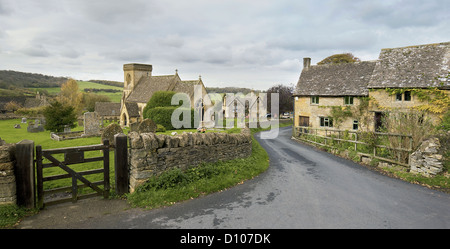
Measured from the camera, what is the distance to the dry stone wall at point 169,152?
8875 mm

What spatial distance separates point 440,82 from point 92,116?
30095 millimetres

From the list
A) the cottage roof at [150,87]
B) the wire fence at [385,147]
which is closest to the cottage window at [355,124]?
the wire fence at [385,147]

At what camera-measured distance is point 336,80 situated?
96.1 feet

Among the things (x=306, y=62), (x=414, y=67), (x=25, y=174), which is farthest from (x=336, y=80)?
(x=25, y=174)

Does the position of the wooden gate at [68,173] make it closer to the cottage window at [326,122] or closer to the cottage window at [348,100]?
the cottage window at [348,100]

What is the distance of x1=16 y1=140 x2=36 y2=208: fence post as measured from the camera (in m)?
7.32

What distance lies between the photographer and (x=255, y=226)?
22.5 ft

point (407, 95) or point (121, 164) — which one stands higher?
point (407, 95)

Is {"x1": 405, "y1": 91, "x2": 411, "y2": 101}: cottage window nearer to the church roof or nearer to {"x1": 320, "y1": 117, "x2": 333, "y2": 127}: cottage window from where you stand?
{"x1": 320, "y1": 117, "x2": 333, "y2": 127}: cottage window

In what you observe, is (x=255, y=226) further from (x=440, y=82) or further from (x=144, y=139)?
(x=440, y=82)

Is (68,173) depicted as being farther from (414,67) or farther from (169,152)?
(414,67)

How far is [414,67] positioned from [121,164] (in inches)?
981

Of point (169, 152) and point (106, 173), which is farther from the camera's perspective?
point (169, 152)
